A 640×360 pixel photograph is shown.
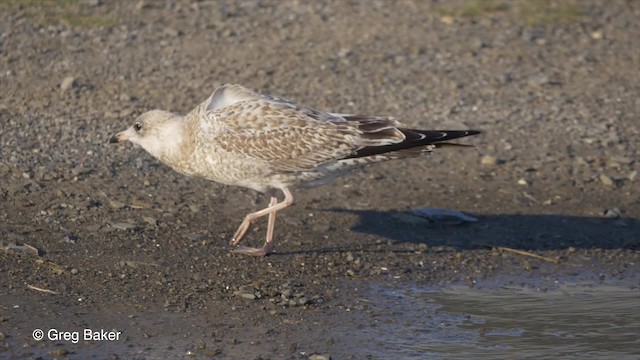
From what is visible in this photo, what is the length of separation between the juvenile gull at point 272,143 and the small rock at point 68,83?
2.67 metres

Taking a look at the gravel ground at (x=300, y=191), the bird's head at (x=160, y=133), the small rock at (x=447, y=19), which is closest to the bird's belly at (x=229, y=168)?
the bird's head at (x=160, y=133)

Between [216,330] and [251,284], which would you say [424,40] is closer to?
[251,284]

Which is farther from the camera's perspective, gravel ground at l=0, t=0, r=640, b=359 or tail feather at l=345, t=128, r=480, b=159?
tail feather at l=345, t=128, r=480, b=159

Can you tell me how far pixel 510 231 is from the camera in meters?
8.95

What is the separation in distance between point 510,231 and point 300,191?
171cm

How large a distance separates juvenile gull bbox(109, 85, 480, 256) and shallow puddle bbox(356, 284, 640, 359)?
39.0 inches

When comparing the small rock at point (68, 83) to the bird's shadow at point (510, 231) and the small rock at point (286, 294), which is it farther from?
the small rock at point (286, 294)

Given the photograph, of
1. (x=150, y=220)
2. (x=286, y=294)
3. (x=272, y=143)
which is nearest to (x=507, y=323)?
(x=286, y=294)

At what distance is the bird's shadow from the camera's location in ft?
28.6

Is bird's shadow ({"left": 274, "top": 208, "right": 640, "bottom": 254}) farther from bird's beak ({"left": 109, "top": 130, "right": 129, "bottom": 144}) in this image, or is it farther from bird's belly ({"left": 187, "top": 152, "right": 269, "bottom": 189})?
bird's beak ({"left": 109, "top": 130, "right": 129, "bottom": 144})

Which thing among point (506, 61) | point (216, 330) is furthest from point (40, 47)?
point (216, 330)

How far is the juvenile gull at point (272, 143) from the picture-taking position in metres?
8.04

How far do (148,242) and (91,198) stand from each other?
2.90 ft

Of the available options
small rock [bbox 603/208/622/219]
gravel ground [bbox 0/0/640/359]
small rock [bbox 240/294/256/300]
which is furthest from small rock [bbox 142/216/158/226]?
small rock [bbox 603/208/622/219]
